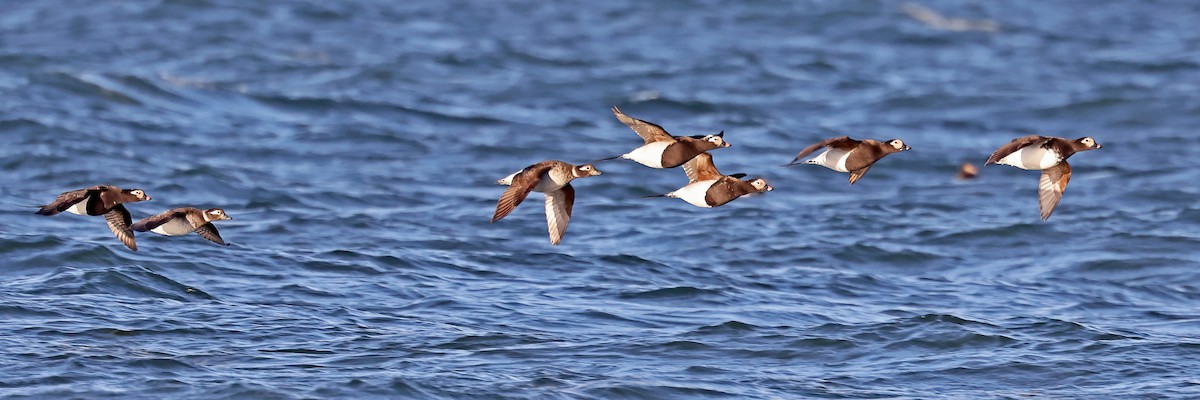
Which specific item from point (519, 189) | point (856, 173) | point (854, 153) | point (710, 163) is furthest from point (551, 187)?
point (856, 173)

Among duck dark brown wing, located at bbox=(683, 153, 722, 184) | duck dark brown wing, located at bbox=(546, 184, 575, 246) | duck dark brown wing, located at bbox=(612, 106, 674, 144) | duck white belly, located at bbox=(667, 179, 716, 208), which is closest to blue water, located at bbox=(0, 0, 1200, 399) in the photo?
duck dark brown wing, located at bbox=(546, 184, 575, 246)

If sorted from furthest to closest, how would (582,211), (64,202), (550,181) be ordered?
1. (582,211)
2. (550,181)
3. (64,202)

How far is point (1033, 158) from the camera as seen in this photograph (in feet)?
38.3

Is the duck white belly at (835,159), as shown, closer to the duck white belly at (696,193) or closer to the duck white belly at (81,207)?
the duck white belly at (696,193)

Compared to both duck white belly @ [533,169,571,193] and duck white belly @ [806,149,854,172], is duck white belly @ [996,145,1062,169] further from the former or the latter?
duck white belly @ [533,169,571,193]

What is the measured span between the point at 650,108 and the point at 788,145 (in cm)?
377

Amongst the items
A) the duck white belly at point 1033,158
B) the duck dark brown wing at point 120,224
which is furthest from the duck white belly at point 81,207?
the duck white belly at point 1033,158

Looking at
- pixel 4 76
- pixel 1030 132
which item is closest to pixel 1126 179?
pixel 1030 132

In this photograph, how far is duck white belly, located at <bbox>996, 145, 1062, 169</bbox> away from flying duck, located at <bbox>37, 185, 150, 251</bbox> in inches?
243

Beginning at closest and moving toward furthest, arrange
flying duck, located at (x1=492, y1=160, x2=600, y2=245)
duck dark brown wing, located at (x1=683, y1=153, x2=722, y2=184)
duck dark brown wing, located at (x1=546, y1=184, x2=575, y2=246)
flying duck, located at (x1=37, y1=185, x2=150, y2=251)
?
flying duck, located at (x1=492, y1=160, x2=600, y2=245) → flying duck, located at (x1=37, y1=185, x2=150, y2=251) → duck dark brown wing, located at (x1=546, y1=184, x2=575, y2=246) → duck dark brown wing, located at (x1=683, y1=153, x2=722, y2=184)

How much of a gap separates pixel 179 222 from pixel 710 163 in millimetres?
3960

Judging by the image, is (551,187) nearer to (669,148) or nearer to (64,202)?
(669,148)

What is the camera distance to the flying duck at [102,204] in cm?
1130

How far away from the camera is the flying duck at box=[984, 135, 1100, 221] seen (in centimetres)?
1139
